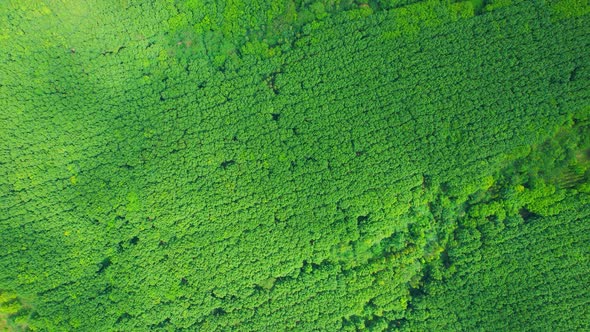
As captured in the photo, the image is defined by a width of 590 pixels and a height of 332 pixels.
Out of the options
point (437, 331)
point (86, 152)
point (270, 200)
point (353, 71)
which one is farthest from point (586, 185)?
point (86, 152)

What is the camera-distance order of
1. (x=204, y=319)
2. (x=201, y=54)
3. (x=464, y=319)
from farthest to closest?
(x=201, y=54)
(x=204, y=319)
(x=464, y=319)

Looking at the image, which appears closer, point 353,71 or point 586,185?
point 586,185

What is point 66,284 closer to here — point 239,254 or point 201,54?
point 239,254

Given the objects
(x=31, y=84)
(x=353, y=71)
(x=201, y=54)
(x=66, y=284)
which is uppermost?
(x=31, y=84)

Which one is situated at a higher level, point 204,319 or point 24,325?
point 24,325

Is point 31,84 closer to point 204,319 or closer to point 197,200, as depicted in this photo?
point 197,200

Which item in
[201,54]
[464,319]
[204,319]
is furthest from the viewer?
[201,54]
